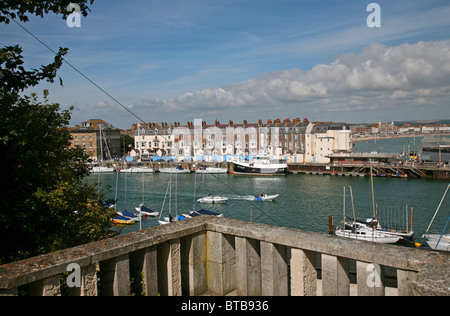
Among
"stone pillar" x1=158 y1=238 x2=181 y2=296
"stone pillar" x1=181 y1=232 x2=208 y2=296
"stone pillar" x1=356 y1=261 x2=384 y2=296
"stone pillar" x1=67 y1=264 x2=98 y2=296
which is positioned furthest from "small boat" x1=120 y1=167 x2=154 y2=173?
"stone pillar" x1=356 y1=261 x2=384 y2=296

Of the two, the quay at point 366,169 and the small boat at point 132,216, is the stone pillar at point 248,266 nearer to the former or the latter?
the small boat at point 132,216

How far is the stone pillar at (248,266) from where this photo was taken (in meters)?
3.88

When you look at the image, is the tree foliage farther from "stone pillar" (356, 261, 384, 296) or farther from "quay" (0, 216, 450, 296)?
"stone pillar" (356, 261, 384, 296)

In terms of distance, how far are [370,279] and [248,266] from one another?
1315mm

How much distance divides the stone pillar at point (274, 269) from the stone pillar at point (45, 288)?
1928mm

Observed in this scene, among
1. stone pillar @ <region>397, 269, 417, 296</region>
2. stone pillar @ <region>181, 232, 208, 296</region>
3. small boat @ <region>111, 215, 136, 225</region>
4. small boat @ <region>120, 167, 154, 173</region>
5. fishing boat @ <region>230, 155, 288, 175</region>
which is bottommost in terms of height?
small boat @ <region>111, 215, 136, 225</region>

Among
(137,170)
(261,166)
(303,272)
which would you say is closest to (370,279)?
(303,272)

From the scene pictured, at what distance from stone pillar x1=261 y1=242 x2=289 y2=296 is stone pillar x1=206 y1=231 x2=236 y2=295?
0.57m

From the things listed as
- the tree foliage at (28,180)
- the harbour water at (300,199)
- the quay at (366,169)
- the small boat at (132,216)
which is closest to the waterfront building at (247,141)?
Answer: the quay at (366,169)

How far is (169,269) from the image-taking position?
3.83m

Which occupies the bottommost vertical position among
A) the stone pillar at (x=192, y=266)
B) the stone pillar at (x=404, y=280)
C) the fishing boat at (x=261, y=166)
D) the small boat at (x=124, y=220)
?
the small boat at (x=124, y=220)

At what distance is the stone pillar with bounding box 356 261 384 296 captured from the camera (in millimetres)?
2998

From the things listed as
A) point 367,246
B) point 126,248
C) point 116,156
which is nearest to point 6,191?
point 126,248
